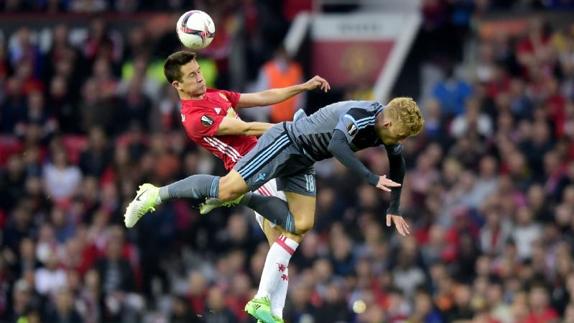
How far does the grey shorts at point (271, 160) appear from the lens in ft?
44.8

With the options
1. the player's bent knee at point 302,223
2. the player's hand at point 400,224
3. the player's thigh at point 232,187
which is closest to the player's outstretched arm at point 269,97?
the player's thigh at point 232,187

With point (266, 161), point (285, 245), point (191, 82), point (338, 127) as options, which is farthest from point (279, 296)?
point (191, 82)

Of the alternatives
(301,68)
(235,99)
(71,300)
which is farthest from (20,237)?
(235,99)

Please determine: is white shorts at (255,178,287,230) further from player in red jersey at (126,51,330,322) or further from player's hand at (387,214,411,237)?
player's hand at (387,214,411,237)

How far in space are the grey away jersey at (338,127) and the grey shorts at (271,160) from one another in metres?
0.08

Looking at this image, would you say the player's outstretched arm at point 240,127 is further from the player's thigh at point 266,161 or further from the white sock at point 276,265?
the white sock at point 276,265

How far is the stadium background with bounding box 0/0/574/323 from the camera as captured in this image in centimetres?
1889

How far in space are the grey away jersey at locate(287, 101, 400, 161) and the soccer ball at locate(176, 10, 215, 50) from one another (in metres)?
1.01

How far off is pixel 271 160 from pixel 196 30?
4.13 feet

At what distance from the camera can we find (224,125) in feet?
45.6

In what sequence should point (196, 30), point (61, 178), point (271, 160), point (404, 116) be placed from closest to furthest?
point (404, 116) → point (271, 160) → point (196, 30) → point (61, 178)

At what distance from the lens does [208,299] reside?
19203 mm

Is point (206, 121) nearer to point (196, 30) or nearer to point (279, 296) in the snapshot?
point (196, 30)

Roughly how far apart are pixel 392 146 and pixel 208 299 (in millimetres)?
6215
